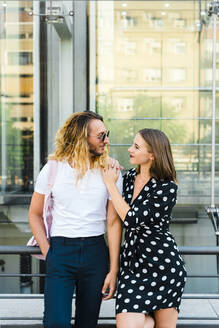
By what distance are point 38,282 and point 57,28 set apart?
18.9 ft

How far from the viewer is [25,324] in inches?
117

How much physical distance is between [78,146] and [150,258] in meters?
0.74

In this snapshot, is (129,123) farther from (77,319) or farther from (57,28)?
(77,319)

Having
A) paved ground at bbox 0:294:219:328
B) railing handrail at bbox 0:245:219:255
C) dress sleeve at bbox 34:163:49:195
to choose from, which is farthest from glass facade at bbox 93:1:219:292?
dress sleeve at bbox 34:163:49:195

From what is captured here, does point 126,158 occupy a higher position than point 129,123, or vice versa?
point 129,123

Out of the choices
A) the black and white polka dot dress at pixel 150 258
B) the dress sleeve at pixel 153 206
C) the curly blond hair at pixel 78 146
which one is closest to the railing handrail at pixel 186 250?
the black and white polka dot dress at pixel 150 258

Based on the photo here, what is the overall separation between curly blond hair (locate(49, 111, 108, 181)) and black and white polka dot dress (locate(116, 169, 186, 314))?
332 mm

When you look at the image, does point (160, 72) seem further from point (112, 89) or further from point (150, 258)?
point (150, 258)

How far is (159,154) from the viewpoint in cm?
247

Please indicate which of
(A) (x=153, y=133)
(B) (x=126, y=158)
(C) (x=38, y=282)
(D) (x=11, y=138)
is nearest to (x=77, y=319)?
(A) (x=153, y=133)

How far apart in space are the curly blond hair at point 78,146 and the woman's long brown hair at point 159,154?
0.85 feet

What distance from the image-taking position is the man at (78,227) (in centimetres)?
236

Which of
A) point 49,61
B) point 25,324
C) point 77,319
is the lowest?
point 25,324

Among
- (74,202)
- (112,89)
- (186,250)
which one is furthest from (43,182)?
(112,89)
